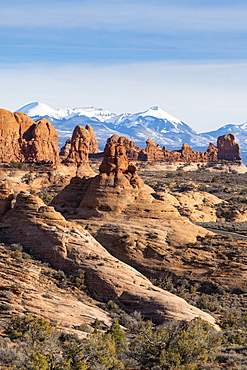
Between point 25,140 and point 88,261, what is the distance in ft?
286

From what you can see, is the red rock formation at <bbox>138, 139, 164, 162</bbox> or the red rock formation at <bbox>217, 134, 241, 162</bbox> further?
the red rock formation at <bbox>217, 134, 241, 162</bbox>

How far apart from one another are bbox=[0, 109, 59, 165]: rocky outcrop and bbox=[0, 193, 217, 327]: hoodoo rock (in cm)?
7559

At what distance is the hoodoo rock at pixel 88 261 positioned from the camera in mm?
→ 34719

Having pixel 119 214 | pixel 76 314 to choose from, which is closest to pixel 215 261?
pixel 119 214

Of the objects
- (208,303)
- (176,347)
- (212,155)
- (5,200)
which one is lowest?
(208,303)

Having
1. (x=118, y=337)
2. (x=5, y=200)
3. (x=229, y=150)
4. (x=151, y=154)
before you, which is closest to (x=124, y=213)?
(x=5, y=200)

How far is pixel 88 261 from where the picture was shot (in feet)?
125

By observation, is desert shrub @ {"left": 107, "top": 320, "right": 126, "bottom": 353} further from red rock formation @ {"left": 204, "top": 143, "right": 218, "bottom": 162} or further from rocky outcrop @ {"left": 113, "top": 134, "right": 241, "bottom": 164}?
red rock formation @ {"left": 204, "top": 143, "right": 218, "bottom": 162}

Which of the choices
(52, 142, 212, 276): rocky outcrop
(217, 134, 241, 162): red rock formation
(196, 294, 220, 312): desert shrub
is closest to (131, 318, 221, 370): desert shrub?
(196, 294, 220, 312): desert shrub

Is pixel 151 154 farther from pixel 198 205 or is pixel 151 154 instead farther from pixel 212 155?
pixel 198 205

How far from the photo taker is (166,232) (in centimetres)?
4778

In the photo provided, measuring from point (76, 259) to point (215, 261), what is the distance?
1298 cm

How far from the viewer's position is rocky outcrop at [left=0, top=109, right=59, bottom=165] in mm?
116812

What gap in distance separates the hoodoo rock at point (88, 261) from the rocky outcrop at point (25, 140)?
75.6 m
